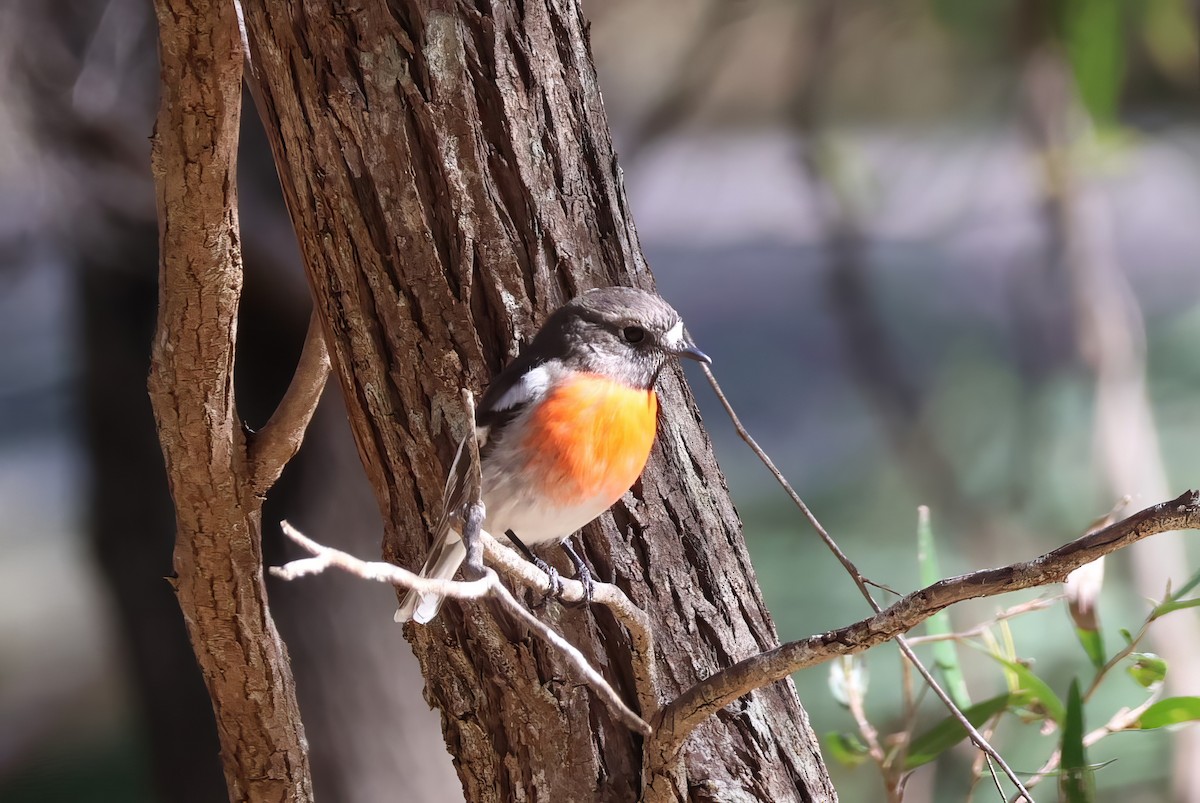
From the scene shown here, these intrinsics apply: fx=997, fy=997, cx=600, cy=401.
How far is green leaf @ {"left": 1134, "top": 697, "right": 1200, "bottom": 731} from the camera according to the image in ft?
4.76

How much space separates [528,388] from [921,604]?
0.49 m

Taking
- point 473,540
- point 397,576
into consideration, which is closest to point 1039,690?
point 473,540

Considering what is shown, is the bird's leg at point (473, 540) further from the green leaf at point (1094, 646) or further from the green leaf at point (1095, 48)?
the green leaf at point (1095, 48)

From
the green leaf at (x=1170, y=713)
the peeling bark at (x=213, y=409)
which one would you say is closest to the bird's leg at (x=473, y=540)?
the peeling bark at (x=213, y=409)

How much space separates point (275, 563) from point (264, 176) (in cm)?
95

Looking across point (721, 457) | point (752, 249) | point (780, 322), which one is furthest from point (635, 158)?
point (721, 457)

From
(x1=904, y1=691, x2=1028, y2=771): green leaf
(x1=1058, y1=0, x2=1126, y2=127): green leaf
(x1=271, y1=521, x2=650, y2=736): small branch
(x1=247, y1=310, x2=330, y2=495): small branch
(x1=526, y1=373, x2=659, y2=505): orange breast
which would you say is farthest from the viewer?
(x1=1058, y1=0, x2=1126, y2=127): green leaf

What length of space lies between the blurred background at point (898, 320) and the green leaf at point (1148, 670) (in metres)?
1.74

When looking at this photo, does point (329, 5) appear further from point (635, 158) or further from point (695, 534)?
point (635, 158)

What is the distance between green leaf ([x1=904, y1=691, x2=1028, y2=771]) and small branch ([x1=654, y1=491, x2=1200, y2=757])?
33.4 inches

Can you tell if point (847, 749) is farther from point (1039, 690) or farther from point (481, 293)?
point (481, 293)

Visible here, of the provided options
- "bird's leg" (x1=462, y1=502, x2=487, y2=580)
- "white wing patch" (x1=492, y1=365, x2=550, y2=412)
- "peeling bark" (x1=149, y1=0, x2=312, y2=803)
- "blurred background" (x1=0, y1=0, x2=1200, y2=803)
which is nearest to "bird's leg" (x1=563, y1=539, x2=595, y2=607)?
"white wing patch" (x1=492, y1=365, x2=550, y2=412)

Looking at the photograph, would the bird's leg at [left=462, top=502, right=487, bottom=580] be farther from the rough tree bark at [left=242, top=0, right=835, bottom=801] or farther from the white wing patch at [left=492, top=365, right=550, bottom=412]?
the rough tree bark at [left=242, top=0, right=835, bottom=801]

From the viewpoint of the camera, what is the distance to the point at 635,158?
331 centimetres
